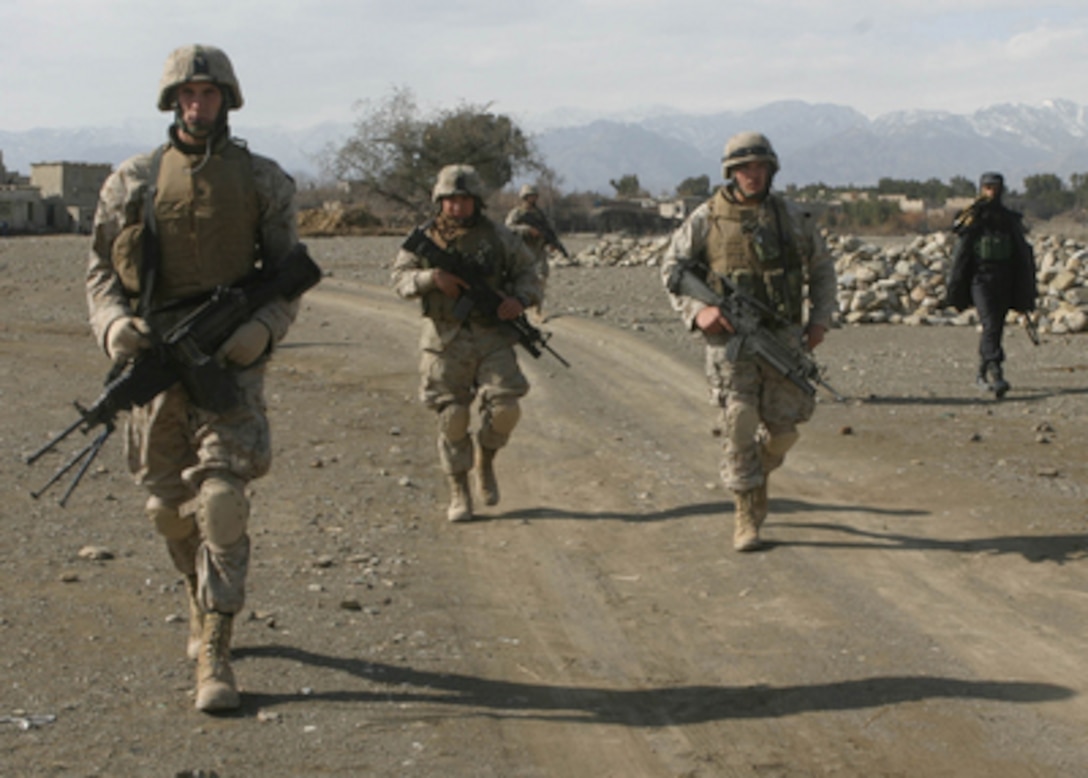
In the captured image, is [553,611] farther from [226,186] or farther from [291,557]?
[226,186]

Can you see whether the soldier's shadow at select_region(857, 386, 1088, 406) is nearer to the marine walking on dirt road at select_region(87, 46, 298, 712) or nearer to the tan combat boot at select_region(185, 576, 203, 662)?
the tan combat boot at select_region(185, 576, 203, 662)

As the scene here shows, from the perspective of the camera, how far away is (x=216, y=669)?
4938 millimetres

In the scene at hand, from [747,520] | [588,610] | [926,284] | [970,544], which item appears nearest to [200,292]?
[588,610]

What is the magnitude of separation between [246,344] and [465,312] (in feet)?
9.79

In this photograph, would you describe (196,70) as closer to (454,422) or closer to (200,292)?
(200,292)

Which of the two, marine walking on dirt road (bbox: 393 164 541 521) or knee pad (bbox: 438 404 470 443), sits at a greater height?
marine walking on dirt road (bbox: 393 164 541 521)

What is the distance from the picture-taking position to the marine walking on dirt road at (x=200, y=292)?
16.6 feet

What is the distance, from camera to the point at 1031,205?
6900 centimetres

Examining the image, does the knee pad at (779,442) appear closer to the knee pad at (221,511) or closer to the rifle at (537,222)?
the knee pad at (221,511)

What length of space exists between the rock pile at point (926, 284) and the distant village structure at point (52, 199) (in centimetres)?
3363

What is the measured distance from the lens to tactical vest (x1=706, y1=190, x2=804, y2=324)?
7320 mm

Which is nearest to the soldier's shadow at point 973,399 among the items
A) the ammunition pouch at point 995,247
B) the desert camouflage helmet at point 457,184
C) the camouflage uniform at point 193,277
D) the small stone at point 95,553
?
the ammunition pouch at point 995,247

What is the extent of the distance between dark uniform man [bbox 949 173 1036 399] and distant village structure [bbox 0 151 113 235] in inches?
1567

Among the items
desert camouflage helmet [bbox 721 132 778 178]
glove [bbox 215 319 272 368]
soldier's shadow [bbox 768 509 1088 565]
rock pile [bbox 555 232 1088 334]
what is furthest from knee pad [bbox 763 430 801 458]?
rock pile [bbox 555 232 1088 334]
